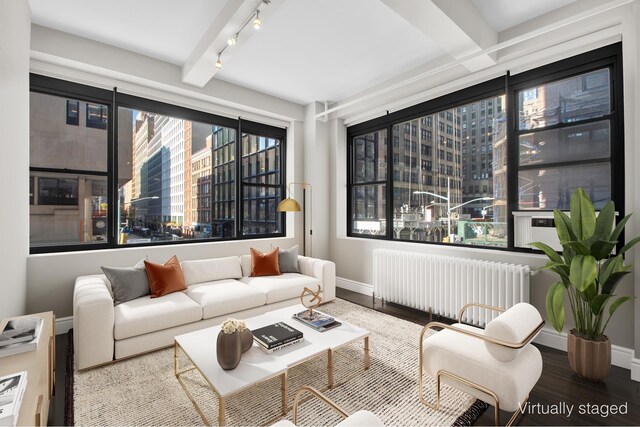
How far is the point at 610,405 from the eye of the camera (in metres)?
2.10

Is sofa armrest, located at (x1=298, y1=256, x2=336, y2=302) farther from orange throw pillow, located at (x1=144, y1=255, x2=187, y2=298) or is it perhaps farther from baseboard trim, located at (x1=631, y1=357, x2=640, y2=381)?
baseboard trim, located at (x1=631, y1=357, x2=640, y2=381)

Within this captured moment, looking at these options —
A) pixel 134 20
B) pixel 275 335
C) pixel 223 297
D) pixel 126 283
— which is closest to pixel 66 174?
pixel 126 283

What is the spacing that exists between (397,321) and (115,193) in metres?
3.91

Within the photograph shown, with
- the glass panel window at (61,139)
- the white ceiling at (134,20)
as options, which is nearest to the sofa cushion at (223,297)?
the glass panel window at (61,139)

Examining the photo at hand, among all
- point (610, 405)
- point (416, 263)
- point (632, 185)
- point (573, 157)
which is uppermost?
point (573, 157)

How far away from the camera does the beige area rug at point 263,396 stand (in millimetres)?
1964

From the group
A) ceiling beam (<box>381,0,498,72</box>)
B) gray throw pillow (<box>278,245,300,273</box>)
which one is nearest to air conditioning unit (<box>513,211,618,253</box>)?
ceiling beam (<box>381,0,498,72</box>)

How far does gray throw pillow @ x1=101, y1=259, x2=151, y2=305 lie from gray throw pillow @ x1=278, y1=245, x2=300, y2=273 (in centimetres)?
174

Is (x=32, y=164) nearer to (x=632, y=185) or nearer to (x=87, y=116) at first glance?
(x=87, y=116)

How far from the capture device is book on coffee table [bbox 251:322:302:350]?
2178 mm

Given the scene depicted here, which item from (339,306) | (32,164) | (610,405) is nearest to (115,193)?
(32,164)

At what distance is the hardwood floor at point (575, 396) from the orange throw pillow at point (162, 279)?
3083 mm

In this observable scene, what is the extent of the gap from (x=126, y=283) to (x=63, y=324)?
3.07ft

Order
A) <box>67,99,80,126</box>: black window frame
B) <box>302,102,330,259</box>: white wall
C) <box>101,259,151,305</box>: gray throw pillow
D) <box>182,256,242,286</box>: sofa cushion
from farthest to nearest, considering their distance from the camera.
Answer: <box>302,102,330,259</box>: white wall
<box>182,256,242,286</box>: sofa cushion
<box>67,99,80,126</box>: black window frame
<box>101,259,151,305</box>: gray throw pillow
